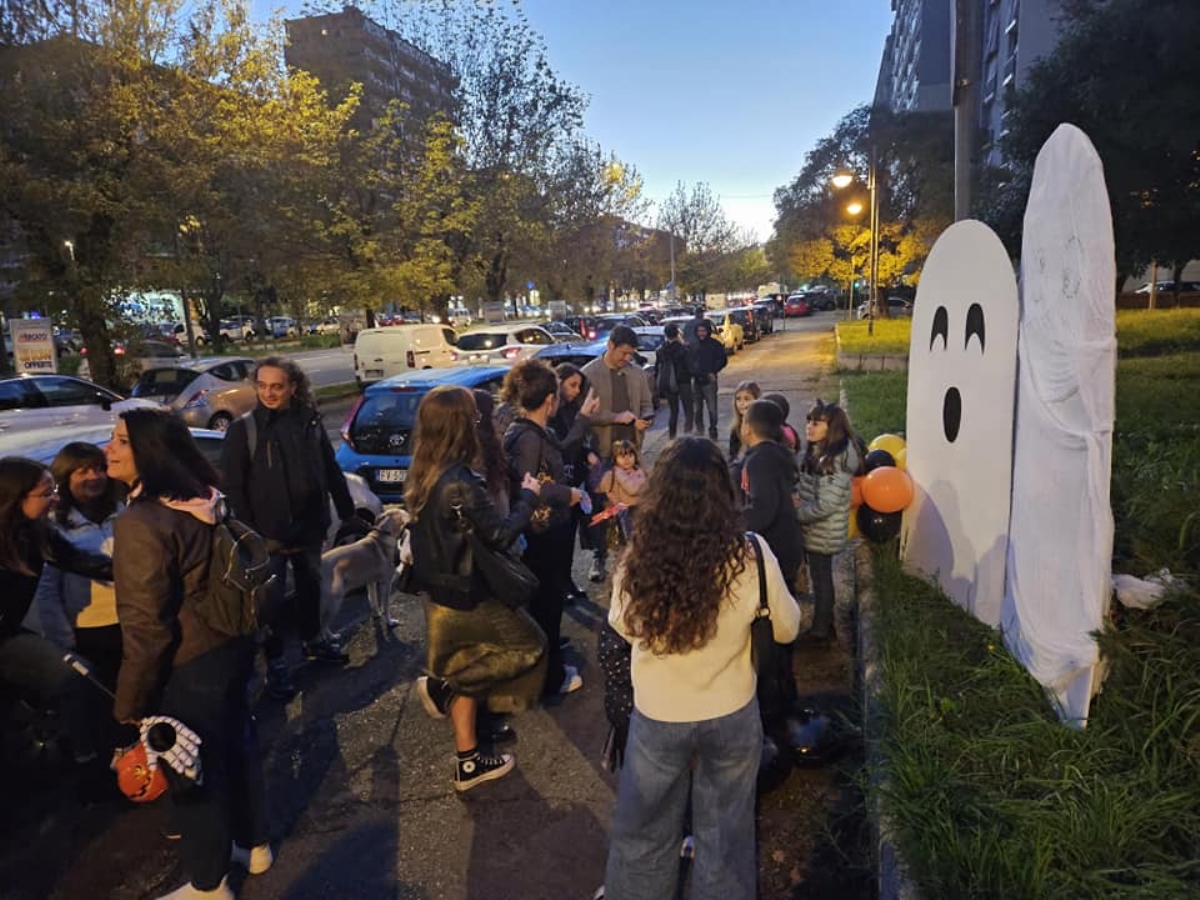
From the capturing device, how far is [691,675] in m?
2.22

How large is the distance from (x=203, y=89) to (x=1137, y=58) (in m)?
15.7

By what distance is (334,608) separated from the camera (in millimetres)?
4820

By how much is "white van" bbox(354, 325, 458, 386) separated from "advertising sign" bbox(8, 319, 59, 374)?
708 cm

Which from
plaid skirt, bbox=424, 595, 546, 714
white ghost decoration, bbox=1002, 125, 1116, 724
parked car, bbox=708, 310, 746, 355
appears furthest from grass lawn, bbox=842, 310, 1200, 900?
parked car, bbox=708, 310, 746, 355

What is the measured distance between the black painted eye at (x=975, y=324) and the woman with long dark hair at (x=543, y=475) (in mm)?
2379

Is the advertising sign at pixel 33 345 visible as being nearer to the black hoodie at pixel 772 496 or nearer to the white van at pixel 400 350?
the white van at pixel 400 350

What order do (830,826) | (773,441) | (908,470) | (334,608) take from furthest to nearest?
(908,470) < (334,608) < (773,441) < (830,826)

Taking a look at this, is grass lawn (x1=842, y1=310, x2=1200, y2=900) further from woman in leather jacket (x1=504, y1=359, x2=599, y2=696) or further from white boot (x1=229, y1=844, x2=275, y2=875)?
white boot (x1=229, y1=844, x2=275, y2=875)

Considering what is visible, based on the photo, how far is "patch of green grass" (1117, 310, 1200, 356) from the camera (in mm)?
14719

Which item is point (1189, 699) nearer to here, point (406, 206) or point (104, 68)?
point (104, 68)

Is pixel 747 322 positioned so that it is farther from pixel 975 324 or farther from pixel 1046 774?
pixel 1046 774

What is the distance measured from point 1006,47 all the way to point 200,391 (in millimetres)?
35215

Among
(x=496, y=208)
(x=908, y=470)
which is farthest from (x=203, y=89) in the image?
(x=908, y=470)

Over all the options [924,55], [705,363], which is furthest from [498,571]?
[924,55]
